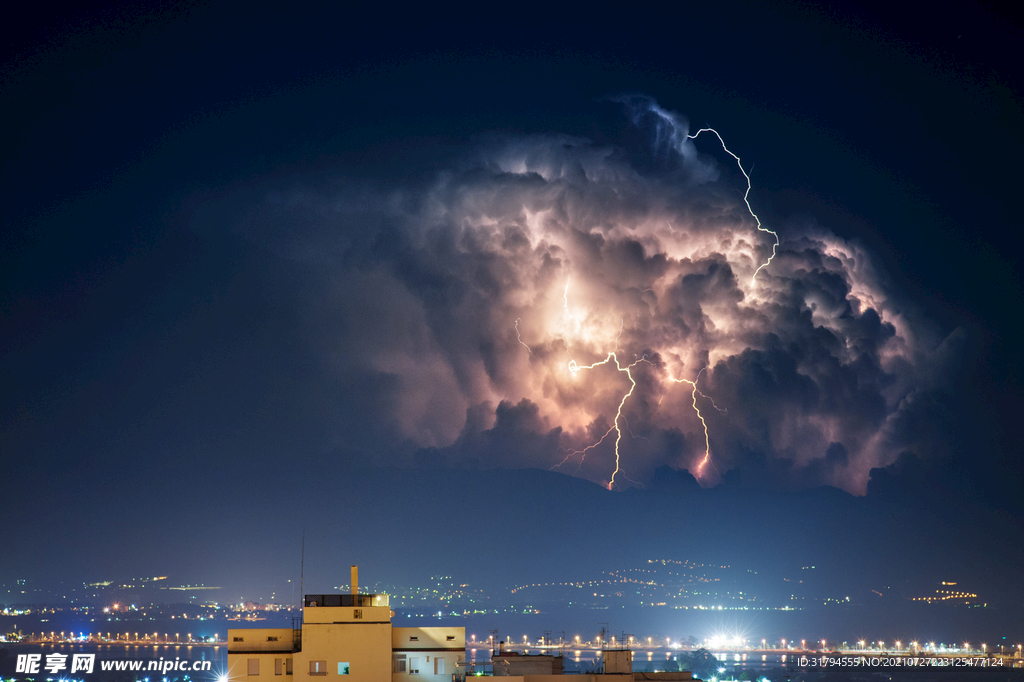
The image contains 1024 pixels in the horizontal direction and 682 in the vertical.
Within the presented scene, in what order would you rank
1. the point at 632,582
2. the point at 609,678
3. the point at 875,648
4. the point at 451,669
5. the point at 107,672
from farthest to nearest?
the point at 632,582
the point at 875,648
the point at 107,672
the point at 451,669
the point at 609,678

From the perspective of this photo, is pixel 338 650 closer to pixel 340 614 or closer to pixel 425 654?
pixel 340 614

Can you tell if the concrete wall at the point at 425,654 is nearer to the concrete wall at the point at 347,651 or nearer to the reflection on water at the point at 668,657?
the concrete wall at the point at 347,651

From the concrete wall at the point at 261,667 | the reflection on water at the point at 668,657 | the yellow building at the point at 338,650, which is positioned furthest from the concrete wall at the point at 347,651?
the reflection on water at the point at 668,657

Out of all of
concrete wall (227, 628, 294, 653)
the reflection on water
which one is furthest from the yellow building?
the reflection on water

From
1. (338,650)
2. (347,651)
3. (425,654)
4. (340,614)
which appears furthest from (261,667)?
(425,654)

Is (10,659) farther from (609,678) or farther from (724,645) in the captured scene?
(609,678)

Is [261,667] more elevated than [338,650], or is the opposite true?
[338,650]

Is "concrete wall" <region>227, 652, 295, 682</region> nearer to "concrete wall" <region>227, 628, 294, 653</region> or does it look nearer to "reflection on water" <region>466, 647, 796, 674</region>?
"concrete wall" <region>227, 628, 294, 653</region>

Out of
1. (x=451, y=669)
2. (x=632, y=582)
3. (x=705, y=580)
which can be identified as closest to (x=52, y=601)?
(x=632, y=582)
